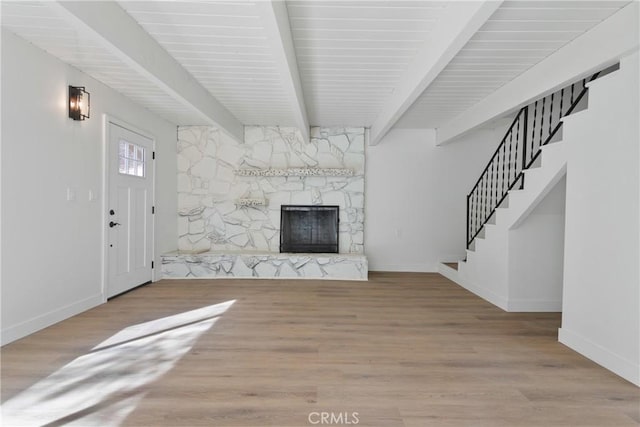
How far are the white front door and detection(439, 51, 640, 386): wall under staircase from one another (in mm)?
4660

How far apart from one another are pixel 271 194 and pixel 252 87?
2.26m

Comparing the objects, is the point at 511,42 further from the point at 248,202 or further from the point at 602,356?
the point at 248,202

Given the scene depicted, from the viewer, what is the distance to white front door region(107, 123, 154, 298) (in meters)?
4.09

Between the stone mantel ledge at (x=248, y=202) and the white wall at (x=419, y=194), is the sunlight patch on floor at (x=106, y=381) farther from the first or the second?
the white wall at (x=419, y=194)

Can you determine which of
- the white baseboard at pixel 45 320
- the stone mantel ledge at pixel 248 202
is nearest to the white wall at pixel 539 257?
the stone mantel ledge at pixel 248 202

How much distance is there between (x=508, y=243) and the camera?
372 centimetres

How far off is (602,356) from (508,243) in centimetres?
146

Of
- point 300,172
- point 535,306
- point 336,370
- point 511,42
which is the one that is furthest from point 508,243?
point 300,172

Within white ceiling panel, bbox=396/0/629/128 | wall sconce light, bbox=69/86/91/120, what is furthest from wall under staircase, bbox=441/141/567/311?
wall sconce light, bbox=69/86/91/120

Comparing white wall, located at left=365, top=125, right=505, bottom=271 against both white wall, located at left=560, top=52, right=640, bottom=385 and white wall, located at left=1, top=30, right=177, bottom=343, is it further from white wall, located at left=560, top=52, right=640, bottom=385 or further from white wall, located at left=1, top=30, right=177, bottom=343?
white wall, located at left=1, top=30, right=177, bottom=343

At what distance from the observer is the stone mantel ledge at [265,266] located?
527 cm

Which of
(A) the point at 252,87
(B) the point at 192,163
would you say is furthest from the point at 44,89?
(B) the point at 192,163

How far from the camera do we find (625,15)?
7.60 ft

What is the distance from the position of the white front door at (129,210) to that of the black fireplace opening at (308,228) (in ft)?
6.93
